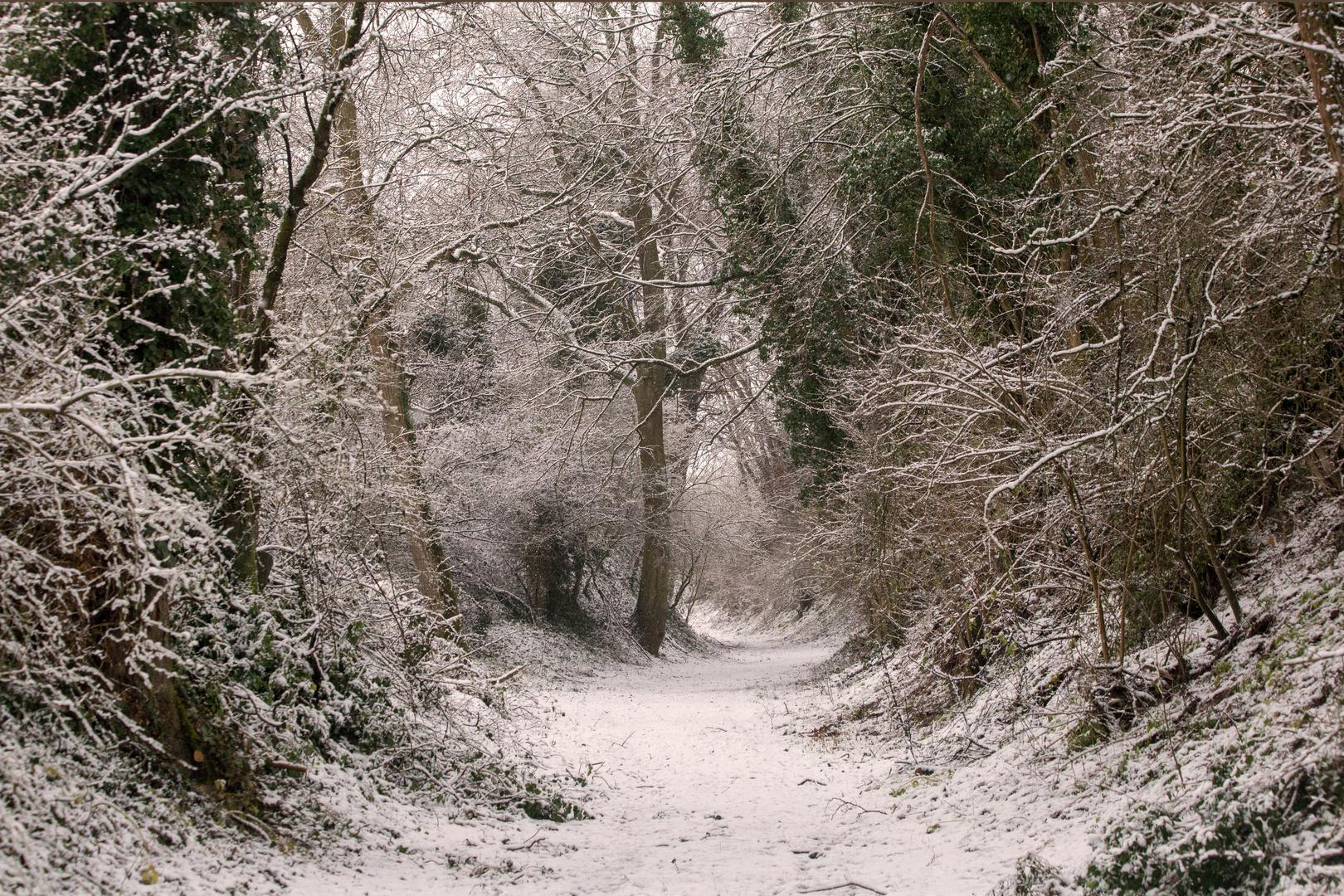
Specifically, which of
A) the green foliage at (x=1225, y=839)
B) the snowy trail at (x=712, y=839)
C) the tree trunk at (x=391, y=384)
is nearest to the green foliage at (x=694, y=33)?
the tree trunk at (x=391, y=384)

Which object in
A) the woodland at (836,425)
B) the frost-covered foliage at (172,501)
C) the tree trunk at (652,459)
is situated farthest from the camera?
the tree trunk at (652,459)

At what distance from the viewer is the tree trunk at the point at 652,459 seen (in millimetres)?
18125

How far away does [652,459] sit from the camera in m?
19.1

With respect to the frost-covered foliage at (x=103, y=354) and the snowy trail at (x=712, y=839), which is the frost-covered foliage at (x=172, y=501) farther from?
the snowy trail at (x=712, y=839)

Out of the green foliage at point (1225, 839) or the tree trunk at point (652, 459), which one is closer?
the green foliage at point (1225, 839)

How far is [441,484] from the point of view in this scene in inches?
631

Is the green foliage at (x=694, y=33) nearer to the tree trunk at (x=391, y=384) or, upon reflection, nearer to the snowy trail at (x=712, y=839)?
the tree trunk at (x=391, y=384)

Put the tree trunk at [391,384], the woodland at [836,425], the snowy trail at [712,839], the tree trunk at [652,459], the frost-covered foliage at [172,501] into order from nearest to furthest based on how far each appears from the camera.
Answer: the frost-covered foliage at [172,501] → the woodland at [836,425] → the snowy trail at [712,839] → the tree trunk at [391,384] → the tree trunk at [652,459]

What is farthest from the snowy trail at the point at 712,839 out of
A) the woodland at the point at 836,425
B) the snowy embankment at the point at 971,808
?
the woodland at the point at 836,425

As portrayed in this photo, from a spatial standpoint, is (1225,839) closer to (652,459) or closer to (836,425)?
(836,425)

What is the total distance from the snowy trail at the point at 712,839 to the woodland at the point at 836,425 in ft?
0.53

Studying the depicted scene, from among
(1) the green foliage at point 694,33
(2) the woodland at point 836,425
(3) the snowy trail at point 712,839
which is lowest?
(3) the snowy trail at point 712,839

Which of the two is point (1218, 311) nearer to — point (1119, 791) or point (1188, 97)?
point (1188, 97)

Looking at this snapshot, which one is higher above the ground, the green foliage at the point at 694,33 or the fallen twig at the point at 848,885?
the green foliage at the point at 694,33
